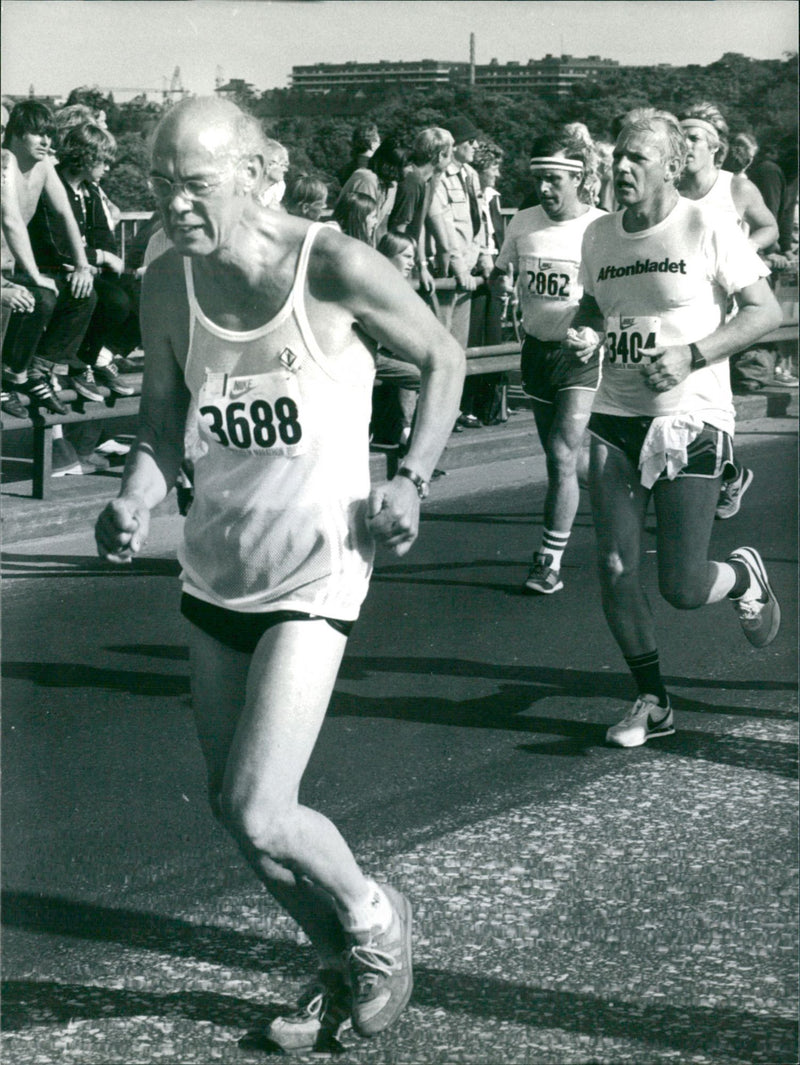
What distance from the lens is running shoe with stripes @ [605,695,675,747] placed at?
18.1 ft

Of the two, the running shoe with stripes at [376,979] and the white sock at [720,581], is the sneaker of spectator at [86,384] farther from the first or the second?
the running shoe with stripes at [376,979]

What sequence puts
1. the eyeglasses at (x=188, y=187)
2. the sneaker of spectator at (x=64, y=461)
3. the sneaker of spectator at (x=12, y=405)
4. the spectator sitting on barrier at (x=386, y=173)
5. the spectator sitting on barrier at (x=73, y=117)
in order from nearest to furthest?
1. the eyeglasses at (x=188, y=187)
2. the spectator sitting on barrier at (x=73, y=117)
3. the sneaker of spectator at (x=12, y=405)
4. the sneaker of spectator at (x=64, y=461)
5. the spectator sitting on barrier at (x=386, y=173)

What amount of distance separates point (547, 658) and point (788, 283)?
34.6 ft

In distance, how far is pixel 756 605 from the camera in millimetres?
5875

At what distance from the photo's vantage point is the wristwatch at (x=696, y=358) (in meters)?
5.30

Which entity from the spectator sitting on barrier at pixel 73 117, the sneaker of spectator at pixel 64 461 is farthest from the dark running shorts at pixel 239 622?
the sneaker of spectator at pixel 64 461

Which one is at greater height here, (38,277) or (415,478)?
(38,277)

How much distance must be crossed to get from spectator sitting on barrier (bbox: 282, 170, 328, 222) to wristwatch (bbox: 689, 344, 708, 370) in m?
Result: 5.56

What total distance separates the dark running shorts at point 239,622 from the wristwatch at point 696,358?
7.49 feet

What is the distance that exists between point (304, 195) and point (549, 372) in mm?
3311

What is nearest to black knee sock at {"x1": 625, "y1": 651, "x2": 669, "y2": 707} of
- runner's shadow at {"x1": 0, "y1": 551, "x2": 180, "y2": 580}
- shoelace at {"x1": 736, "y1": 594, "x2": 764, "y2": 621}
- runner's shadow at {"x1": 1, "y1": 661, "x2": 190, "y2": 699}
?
shoelace at {"x1": 736, "y1": 594, "x2": 764, "y2": 621}

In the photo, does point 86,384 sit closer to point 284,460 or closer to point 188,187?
point 284,460

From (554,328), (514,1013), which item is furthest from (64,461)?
(514,1013)

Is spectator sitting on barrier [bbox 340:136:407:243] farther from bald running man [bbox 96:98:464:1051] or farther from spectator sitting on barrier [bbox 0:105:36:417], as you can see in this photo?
bald running man [bbox 96:98:464:1051]
